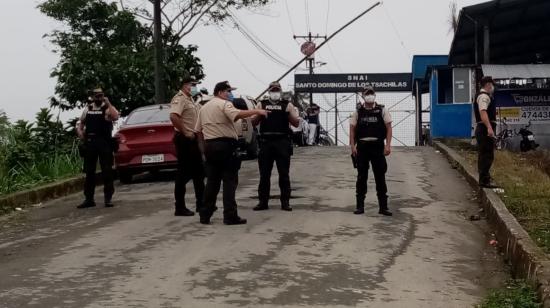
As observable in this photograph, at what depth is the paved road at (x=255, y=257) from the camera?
5.98m

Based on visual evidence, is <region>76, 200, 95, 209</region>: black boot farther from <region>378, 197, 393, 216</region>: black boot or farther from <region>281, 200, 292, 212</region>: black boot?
<region>378, 197, 393, 216</region>: black boot

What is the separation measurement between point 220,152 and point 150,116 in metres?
6.00

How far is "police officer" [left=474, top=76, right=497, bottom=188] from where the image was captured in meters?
10.4

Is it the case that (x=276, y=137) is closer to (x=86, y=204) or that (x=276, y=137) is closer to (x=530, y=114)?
(x=86, y=204)

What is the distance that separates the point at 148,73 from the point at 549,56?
52.4ft

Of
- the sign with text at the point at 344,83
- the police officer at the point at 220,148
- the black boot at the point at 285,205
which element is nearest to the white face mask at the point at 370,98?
the police officer at the point at 220,148

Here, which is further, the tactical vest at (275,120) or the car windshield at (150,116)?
the car windshield at (150,116)

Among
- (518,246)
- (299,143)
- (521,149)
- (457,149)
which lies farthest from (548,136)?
(518,246)

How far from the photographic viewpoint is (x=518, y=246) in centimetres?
689

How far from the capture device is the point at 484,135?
34.6ft

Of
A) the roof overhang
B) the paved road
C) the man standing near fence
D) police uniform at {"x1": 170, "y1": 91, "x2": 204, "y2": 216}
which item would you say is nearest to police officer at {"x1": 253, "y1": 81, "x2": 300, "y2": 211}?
the paved road

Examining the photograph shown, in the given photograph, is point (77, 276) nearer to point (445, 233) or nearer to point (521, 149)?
point (445, 233)

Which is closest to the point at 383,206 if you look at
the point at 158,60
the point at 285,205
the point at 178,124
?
the point at 285,205

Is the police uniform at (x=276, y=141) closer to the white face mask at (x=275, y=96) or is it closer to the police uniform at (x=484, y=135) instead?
the white face mask at (x=275, y=96)
